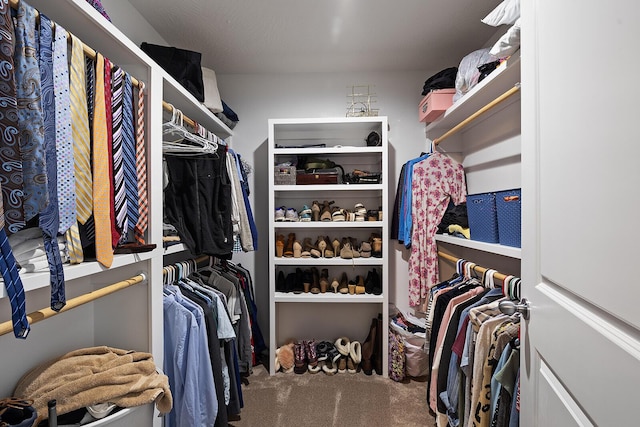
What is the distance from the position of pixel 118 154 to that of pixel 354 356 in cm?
205

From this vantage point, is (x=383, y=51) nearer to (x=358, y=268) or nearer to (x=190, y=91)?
(x=190, y=91)

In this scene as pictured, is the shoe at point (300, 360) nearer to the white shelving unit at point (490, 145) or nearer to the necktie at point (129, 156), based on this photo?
the white shelving unit at point (490, 145)

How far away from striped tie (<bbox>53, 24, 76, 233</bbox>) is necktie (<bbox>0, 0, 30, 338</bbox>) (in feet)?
0.48

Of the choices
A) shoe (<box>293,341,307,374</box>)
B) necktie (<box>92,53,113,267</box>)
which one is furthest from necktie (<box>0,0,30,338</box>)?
shoe (<box>293,341,307,374</box>)

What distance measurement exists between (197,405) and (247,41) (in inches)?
83.8

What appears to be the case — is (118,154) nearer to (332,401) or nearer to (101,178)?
(101,178)

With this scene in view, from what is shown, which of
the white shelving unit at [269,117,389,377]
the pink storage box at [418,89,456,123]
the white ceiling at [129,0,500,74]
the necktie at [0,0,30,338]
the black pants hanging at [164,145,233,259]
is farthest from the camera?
the white shelving unit at [269,117,389,377]

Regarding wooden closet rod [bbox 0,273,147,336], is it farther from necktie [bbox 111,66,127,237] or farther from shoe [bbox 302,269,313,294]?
shoe [bbox 302,269,313,294]

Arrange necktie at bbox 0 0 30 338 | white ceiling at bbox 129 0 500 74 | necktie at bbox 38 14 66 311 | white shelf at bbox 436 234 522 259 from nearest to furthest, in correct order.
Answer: necktie at bbox 0 0 30 338, necktie at bbox 38 14 66 311, white shelf at bbox 436 234 522 259, white ceiling at bbox 129 0 500 74

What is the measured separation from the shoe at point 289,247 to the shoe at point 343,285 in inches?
17.9

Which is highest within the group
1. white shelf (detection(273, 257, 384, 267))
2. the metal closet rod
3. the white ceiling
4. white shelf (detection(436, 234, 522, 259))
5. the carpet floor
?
the white ceiling

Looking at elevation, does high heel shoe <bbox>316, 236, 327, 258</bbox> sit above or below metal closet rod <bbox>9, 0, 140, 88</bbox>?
below

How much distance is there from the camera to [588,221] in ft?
1.99

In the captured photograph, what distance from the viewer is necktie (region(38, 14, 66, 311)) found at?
763 mm
